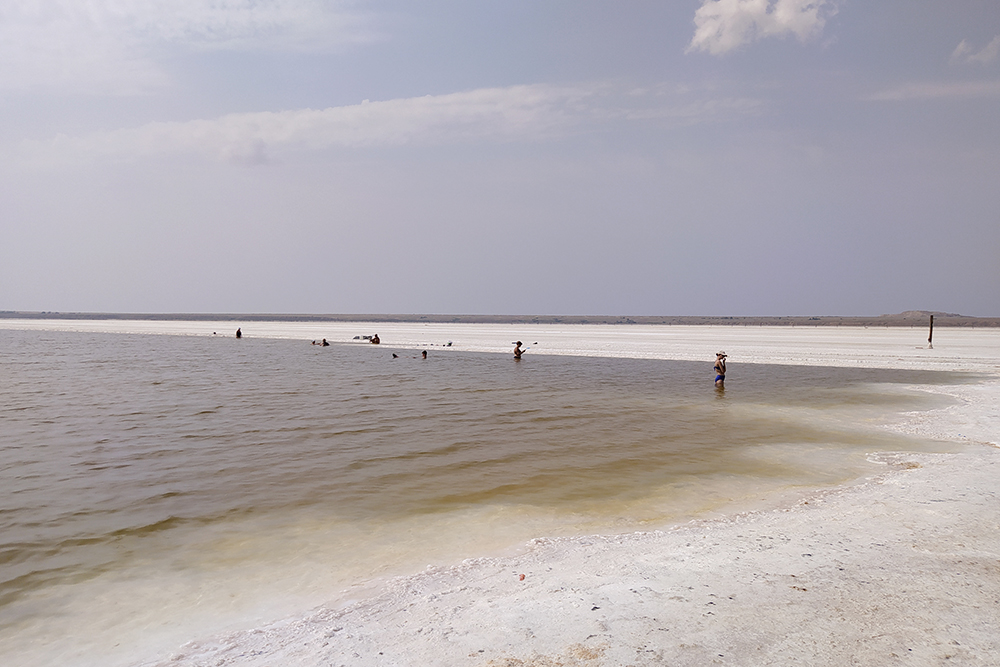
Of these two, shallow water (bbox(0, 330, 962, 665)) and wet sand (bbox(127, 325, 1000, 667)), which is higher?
wet sand (bbox(127, 325, 1000, 667))

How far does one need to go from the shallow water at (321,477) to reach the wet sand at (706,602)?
741 millimetres

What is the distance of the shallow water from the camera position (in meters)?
6.17

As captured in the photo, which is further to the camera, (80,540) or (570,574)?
(80,540)

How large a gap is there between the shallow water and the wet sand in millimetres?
741

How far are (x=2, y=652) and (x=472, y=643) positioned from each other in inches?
167

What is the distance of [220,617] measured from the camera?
18.0 ft

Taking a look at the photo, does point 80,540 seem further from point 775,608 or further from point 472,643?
point 775,608

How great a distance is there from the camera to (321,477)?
10.7m

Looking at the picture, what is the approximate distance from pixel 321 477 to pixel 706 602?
755 centimetres

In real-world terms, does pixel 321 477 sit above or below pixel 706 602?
below

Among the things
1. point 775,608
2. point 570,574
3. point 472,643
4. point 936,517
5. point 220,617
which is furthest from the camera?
point 936,517

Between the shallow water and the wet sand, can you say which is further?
the shallow water

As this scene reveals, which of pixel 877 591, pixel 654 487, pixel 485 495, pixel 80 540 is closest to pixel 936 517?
pixel 877 591

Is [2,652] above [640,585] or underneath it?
underneath
